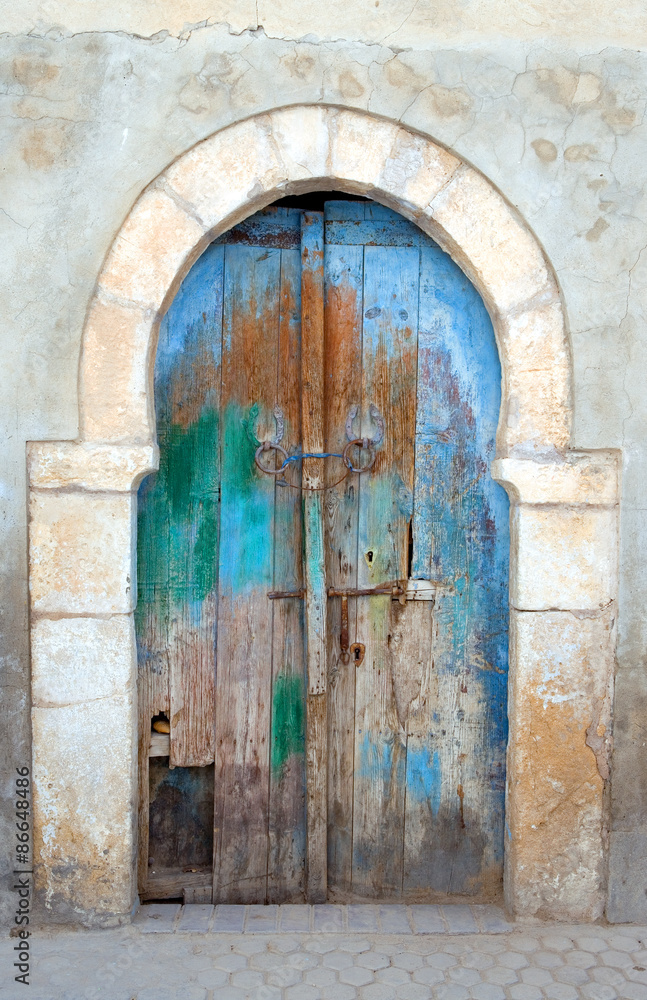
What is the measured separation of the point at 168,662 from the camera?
10.1ft

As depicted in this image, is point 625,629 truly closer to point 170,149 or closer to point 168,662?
point 168,662

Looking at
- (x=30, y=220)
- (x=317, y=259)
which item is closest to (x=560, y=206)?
(x=317, y=259)

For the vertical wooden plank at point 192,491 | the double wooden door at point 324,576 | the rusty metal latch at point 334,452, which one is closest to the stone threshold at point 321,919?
the double wooden door at point 324,576

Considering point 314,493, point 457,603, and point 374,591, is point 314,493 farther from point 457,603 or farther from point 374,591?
point 457,603

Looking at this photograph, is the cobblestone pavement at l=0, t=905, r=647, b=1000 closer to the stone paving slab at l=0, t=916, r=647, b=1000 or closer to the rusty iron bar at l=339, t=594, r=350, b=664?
the stone paving slab at l=0, t=916, r=647, b=1000

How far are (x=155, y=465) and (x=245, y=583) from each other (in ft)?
1.97

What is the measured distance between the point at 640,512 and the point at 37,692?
214 cm

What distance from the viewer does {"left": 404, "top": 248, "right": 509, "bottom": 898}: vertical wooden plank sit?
306cm

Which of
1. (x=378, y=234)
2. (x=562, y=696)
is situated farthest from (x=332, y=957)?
(x=378, y=234)

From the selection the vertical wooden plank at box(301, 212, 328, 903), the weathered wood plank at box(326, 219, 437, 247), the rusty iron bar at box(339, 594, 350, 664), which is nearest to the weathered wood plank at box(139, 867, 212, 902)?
the vertical wooden plank at box(301, 212, 328, 903)

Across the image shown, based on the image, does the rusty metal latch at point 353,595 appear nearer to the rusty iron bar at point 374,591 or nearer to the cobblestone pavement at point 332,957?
the rusty iron bar at point 374,591

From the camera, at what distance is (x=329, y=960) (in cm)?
268

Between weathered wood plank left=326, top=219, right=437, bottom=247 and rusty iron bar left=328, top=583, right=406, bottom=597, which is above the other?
weathered wood plank left=326, top=219, right=437, bottom=247

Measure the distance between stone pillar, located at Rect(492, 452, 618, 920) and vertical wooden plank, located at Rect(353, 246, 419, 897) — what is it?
17.9 inches
